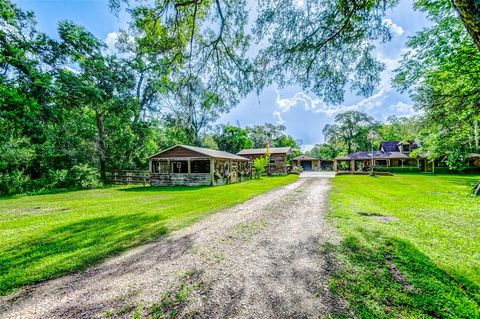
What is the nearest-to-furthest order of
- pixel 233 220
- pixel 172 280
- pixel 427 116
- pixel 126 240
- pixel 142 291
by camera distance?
1. pixel 142 291
2. pixel 172 280
3. pixel 126 240
4. pixel 233 220
5. pixel 427 116

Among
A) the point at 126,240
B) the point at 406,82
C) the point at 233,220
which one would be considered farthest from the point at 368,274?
the point at 406,82

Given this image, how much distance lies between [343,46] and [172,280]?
6.55m

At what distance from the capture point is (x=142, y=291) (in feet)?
8.87

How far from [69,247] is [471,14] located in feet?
24.1

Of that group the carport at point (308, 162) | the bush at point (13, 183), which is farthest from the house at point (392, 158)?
the bush at point (13, 183)

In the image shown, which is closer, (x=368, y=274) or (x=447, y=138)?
(x=368, y=274)

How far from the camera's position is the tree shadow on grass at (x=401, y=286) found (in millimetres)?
2324

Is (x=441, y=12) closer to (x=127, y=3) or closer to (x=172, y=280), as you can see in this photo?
(x=127, y=3)

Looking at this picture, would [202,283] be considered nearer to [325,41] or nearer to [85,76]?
[325,41]

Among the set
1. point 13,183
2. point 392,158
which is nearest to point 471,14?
point 13,183

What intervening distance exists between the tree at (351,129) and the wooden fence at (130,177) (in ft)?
153

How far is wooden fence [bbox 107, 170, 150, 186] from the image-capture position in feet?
66.7

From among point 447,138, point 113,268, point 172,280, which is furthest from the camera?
point 447,138

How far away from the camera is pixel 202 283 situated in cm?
289
